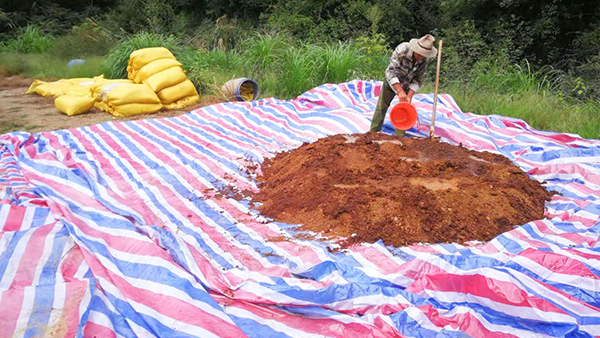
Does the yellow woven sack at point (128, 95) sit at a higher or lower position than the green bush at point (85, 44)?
higher

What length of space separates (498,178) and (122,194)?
2.58m

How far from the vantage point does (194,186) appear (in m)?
3.25

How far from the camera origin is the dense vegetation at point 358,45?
583 centimetres

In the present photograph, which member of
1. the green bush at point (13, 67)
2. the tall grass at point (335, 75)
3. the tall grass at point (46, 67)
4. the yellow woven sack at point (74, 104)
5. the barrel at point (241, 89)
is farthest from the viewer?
the green bush at point (13, 67)

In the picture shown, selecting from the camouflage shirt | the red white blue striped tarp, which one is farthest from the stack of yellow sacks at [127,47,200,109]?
the camouflage shirt

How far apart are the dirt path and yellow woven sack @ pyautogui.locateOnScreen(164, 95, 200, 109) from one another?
0.26 feet

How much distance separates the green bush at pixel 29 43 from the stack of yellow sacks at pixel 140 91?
626 centimetres

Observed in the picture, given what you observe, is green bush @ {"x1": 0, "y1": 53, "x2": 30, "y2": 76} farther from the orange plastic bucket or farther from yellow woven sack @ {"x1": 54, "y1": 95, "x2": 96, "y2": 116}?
the orange plastic bucket

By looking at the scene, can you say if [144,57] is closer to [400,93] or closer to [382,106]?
[382,106]

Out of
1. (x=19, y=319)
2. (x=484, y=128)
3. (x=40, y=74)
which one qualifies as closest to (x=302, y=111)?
(x=484, y=128)

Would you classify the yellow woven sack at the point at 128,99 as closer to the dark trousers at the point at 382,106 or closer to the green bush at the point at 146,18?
the dark trousers at the point at 382,106

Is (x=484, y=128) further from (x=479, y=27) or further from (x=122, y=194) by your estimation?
(x=479, y=27)

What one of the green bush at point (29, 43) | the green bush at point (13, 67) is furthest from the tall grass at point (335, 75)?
the green bush at point (29, 43)

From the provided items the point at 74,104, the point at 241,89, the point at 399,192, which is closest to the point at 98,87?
the point at 74,104
